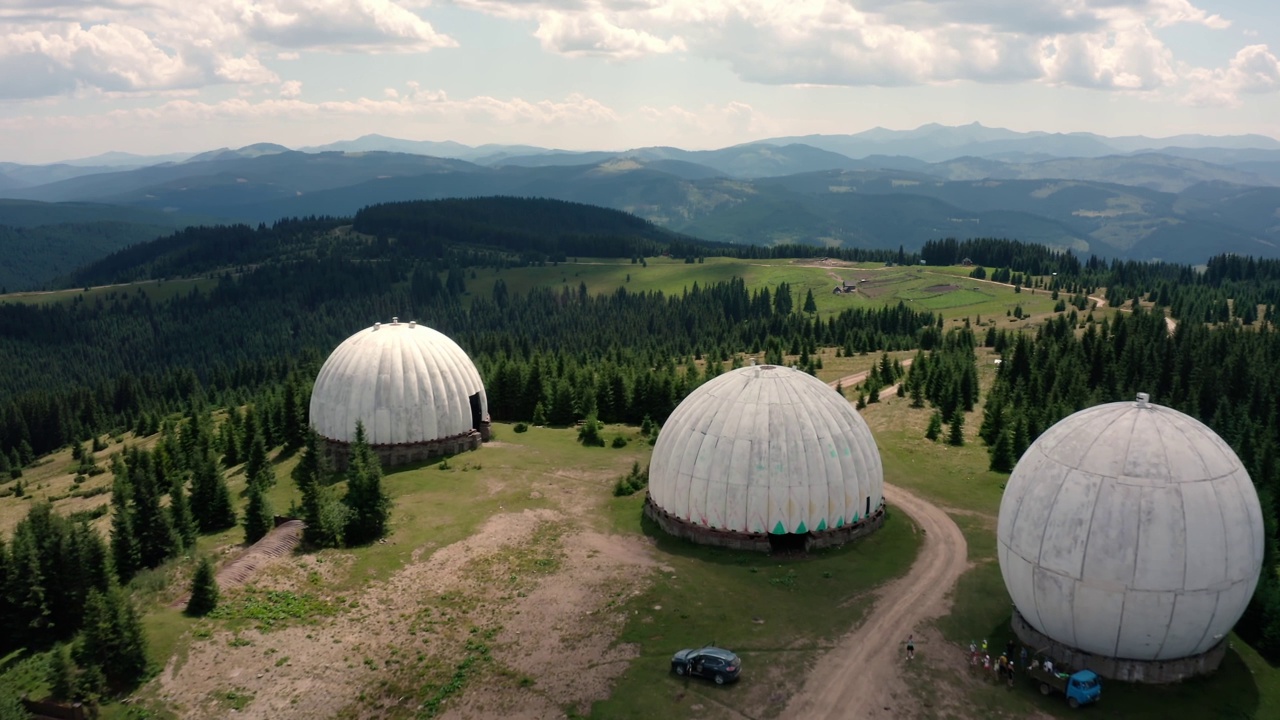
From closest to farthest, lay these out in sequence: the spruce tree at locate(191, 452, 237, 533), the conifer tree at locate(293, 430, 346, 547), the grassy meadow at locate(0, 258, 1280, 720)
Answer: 1. the grassy meadow at locate(0, 258, 1280, 720)
2. the conifer tree at locate(293, 430, 346, 547)
3. the spruce tree at locate(191, 452, 237, 533)

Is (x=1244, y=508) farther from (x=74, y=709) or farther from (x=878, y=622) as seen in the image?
(x=74, y=709)

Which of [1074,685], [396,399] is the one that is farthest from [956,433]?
[396,399]

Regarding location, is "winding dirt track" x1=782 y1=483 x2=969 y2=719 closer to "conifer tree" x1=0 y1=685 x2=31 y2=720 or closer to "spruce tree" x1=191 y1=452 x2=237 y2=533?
"conifer tree" x1=0 y1=685 x2=31 y2=720

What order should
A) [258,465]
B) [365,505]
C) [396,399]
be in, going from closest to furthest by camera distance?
[365,505], [258,465], [396,399]

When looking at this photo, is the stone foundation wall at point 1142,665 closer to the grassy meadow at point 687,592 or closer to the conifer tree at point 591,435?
the grassy meadow at point 687,592

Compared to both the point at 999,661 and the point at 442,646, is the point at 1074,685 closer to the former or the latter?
the point at 999,661

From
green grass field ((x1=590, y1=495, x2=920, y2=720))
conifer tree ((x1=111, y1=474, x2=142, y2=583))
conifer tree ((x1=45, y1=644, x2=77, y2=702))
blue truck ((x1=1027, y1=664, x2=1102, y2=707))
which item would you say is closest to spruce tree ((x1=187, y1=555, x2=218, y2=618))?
conifer tree ((x1=45, y1=644, x2=77, y2=702))

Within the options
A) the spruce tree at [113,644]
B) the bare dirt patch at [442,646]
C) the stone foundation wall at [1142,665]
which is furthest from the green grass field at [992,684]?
the spruce tree at [113,644]
